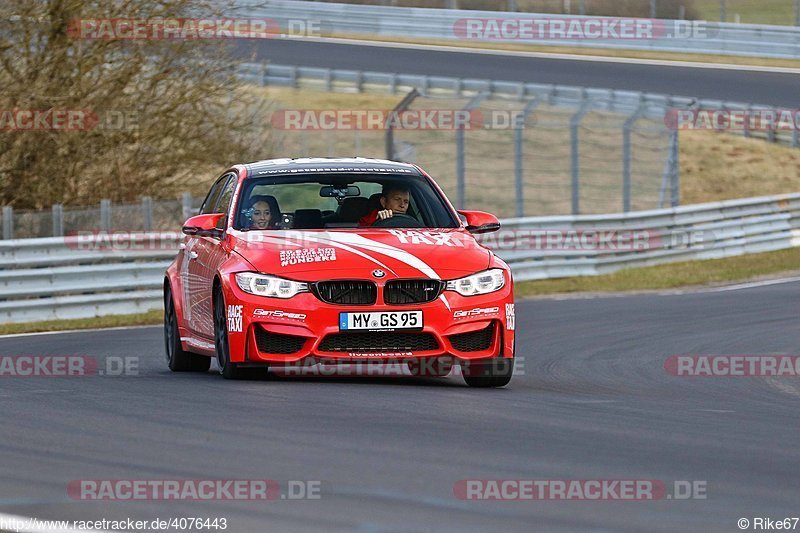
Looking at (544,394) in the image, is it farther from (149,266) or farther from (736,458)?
(149,266)

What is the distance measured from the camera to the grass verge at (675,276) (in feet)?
75.2

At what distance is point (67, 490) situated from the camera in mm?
6250

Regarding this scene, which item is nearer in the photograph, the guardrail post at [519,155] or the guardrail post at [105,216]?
the guardrail post at [105,216]

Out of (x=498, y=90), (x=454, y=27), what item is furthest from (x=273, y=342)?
(x=454, y=27)

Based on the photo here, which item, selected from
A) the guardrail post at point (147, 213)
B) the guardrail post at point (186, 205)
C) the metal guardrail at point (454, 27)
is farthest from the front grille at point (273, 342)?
the metal guardrail at point (454, 27)

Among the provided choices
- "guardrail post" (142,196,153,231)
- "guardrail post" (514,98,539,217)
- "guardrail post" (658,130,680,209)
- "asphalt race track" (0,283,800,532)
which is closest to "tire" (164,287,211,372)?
"asphalt race track" (0,283,800,532)

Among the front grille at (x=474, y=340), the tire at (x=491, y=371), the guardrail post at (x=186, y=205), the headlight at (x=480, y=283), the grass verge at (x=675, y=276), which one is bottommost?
the grass verge at (x=675, y=276)

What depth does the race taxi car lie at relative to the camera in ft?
32.4

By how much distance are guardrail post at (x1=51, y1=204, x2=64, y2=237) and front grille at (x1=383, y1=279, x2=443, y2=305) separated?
10.3 metres

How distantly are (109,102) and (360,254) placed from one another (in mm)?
13884

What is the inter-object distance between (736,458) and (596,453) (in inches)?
23.9

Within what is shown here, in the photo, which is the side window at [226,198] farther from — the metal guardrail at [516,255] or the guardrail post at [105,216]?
the guardrail post at [105,216]

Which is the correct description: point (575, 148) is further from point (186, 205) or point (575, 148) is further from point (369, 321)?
point (369, 321)

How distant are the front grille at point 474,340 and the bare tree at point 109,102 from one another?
13.2 m
